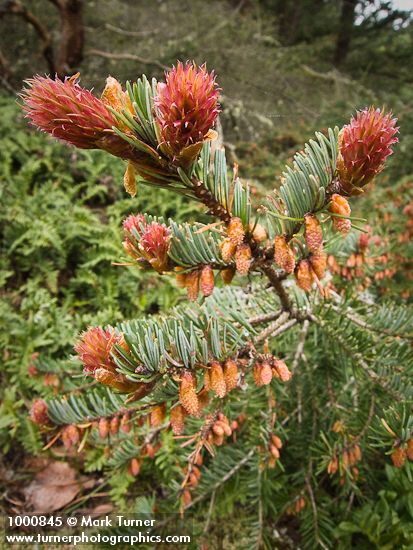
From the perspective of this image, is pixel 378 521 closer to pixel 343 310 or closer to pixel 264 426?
pixel 264 426

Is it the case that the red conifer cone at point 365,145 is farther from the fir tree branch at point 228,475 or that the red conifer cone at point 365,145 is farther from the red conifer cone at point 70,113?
the fir tree branch at point 228,475

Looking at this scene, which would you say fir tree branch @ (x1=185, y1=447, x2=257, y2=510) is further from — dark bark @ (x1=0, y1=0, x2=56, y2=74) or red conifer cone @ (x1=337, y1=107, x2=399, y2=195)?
dark bark @ (x1=0, y1=0, x2=56, y2=74)

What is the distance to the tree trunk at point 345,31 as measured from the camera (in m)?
5.74

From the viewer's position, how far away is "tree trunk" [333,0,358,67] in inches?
226

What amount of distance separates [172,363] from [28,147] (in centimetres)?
266

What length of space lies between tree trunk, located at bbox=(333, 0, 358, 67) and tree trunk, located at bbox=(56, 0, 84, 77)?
12.5ft

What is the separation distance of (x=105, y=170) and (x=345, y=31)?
17.1ft

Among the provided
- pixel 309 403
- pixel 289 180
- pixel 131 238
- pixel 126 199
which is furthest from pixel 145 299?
pixel 289 180

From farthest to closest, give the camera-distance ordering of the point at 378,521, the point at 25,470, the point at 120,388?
the point at 25,470 < the point at 378,521 < the point at 120,388

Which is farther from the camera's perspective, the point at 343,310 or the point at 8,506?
the point at 8,506

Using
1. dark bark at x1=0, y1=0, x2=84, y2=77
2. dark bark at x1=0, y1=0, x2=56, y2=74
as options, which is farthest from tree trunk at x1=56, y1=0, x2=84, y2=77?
dark bark at x1=0, y1=0, x2=56, y2=74

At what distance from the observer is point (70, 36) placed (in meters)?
3.69

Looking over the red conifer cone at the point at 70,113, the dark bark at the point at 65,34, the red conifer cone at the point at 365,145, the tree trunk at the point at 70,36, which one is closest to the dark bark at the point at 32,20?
the dark bark at the point at 65,34

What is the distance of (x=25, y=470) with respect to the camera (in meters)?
1.54
